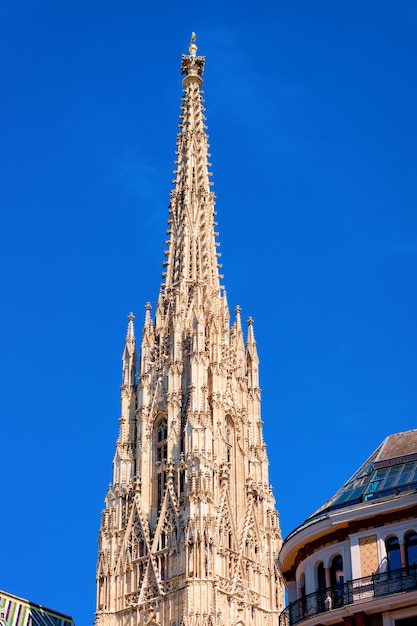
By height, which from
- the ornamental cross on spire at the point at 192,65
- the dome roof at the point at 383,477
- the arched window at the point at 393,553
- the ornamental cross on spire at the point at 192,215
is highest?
→ the ornamental cross on spire at the point at 192,65

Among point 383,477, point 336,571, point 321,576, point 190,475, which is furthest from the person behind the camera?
point 190,475

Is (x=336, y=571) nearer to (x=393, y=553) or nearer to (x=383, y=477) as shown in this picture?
(x=393, y=553)

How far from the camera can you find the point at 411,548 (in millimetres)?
39781

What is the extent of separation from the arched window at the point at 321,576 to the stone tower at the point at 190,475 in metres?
37.0

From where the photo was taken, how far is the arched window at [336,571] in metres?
41.2

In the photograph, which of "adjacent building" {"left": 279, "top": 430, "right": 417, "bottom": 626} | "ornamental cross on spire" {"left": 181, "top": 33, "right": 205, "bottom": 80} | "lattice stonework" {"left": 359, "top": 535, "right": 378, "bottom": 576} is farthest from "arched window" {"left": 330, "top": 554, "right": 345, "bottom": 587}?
"ornamental cross on spire" {"left": 181, "top": 33, "right": 205, "bottom": 80}

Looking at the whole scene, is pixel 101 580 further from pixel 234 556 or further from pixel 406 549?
pixel 406 549

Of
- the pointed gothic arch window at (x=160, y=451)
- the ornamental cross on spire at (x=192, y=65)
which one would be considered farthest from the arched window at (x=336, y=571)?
the ornamental cross on spire at (x=192, y=65)

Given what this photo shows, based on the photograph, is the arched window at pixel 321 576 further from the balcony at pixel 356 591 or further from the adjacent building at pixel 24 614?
the adjacent building at pixel 24 614

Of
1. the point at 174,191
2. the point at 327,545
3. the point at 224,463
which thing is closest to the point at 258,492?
the point at 224,463

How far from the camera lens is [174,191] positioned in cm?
10600

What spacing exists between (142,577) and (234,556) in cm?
622

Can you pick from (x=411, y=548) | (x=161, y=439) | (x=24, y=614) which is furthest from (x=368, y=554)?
(x=24, y=614)

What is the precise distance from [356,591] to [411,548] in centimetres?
216
